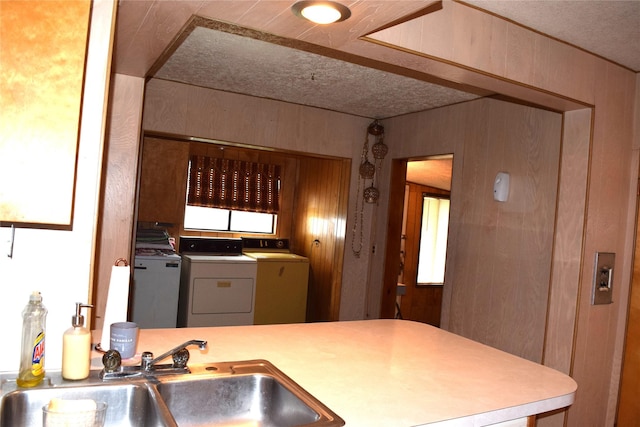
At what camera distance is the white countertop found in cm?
137

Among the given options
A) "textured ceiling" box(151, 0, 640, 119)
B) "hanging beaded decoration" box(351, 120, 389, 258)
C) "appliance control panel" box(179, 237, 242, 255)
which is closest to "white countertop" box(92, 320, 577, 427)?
"textured ceiling" box(151, 0, 640, 119)

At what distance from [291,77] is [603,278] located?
8.16ft

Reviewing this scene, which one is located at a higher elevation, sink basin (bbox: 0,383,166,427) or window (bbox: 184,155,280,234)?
window (bbox: 184,155,280,234)

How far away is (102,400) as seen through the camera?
1.35 m

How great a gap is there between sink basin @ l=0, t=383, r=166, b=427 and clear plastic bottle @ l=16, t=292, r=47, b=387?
0.11ft

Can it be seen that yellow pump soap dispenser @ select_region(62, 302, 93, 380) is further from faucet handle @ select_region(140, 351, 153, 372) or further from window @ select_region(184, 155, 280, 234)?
window @ select_region(184, 155, 280, 234)

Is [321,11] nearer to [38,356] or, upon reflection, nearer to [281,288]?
[38,356]

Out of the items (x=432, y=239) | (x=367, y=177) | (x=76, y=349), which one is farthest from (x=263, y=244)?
(x=76, y=349)

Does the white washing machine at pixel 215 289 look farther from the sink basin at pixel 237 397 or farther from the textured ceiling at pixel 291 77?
the sink basin at pixel 237 397

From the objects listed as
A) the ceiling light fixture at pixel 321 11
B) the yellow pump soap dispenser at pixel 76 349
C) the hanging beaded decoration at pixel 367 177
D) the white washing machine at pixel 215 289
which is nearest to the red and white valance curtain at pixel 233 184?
the white washing machine at pixel 215 289

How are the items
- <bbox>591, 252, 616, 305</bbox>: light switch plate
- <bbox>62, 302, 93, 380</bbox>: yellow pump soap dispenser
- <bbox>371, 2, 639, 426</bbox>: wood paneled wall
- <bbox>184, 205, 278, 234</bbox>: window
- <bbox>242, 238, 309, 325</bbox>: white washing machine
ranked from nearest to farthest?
1. <bbox>62, 302, 93, 380</bbox>: yellow pump soap dispenser
2. <bbox>371, 2, 639, 426</bbox>: wood paneled wall
3. <bbox>591, 252, 616, 305</bbox>: light switch plate
4. <bbox>242, 238, 309, 325</bbox>: white washing machine
5. <bbox>184, 205, 278, 234</bbox>: window

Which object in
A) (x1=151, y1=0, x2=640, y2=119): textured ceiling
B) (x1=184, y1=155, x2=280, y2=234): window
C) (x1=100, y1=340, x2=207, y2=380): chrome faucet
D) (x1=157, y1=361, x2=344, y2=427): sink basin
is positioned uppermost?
(x1=151, y1=0, x2=640, y2=119): textured ceiling

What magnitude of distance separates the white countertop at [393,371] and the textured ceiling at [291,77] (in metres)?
1.82

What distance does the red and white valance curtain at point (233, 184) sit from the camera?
17.7 ft
